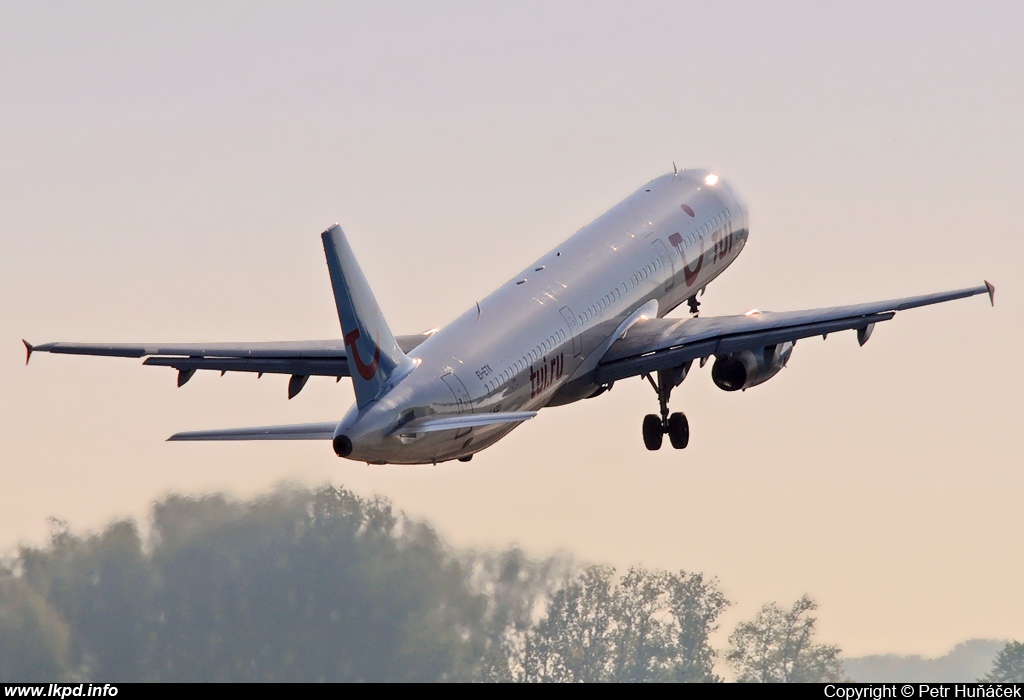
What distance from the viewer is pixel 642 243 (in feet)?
215

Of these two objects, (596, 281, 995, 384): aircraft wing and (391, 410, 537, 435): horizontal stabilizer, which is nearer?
(391, 410, 537, 435): horizontal stabilizer

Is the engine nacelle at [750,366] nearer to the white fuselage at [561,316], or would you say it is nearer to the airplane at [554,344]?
the airplane at [554,344]

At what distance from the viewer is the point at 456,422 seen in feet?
167

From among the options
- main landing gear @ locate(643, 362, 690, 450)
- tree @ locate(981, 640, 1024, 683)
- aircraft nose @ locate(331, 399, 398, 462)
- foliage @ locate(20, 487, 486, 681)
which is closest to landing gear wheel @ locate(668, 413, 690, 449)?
main landing gear @ locate(643, 362, 690, 450)

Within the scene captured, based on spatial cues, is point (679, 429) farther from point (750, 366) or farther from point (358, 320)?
point (358, 320)

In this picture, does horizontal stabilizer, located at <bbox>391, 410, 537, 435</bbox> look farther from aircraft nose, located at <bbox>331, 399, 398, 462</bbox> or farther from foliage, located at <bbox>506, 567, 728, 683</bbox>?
foliage, located at <bbox>506, 567, 728, 683</bbox>

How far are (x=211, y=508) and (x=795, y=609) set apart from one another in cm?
3313

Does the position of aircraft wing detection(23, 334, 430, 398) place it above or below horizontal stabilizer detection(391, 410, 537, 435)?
above

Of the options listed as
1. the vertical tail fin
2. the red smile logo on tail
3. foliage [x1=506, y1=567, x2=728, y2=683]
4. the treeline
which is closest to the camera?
the vertical tail fin

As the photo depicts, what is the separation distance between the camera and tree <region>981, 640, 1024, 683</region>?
110 meters

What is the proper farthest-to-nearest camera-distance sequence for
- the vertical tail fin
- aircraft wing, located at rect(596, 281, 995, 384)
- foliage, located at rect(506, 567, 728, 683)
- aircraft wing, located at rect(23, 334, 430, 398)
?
foliage, located at rect(506, 567, 728, 683)
aircraft wing, located at rect(23, 334, 430, 398)
aircraft wing, located at rect(596, 281, 995, 384)
the vertical tail fin

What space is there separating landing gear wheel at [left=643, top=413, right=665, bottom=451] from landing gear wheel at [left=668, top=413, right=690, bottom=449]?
14.6 inches

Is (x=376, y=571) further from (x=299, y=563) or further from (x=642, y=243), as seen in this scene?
(x=642, y=243)
